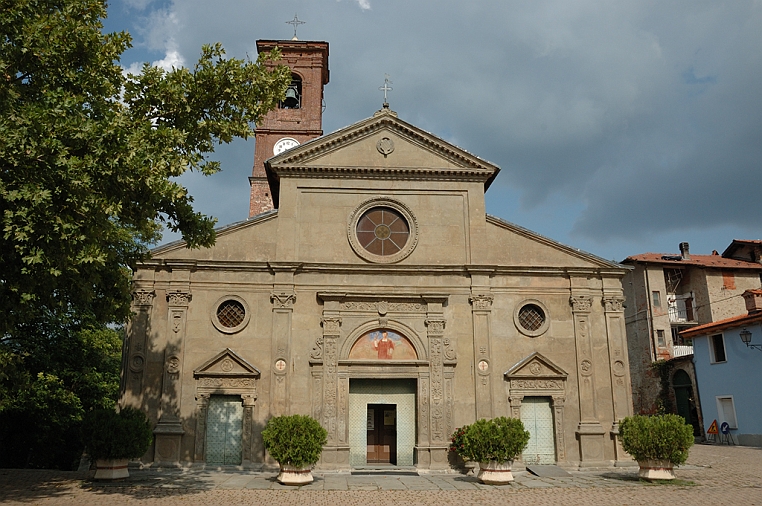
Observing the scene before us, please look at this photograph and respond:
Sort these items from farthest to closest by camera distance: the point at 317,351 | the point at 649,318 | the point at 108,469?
the point at 649,318 → the point at 317,351 → the point at 108,469

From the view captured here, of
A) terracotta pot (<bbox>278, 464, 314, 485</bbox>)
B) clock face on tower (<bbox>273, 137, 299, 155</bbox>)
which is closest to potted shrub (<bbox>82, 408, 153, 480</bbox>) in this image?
terracotta pot (<bbox>278, 464, 314, 485</bbox>)

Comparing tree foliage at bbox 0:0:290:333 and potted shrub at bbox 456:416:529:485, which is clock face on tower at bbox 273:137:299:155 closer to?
tree foliage at bbox 0:0:290:333

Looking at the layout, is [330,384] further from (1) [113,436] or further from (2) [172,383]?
(1) [113,436]

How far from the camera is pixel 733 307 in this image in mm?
38156

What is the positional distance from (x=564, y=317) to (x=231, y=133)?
41.4 feet

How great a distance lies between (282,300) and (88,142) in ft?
30.8

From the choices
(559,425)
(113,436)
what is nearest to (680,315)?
(559,425)

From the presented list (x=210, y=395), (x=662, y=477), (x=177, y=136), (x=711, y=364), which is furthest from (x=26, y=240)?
(x=711, y=364)

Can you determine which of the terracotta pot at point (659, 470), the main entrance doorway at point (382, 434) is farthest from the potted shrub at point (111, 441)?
the terracotta pot at point (659, 470)

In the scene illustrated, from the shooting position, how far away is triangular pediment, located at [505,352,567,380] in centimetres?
1956

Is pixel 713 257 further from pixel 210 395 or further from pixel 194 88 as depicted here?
pixel 194 88

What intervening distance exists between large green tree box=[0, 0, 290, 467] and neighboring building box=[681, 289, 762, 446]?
2345 centimetres

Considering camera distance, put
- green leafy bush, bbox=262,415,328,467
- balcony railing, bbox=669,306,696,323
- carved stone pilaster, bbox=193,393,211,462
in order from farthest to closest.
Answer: balcony railing, bbox=669,306,696,323
carved stone pilaster, bbox=193,393,211,462
green leafy bush, bbox=262,415,328,467

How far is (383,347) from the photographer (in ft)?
64.7
